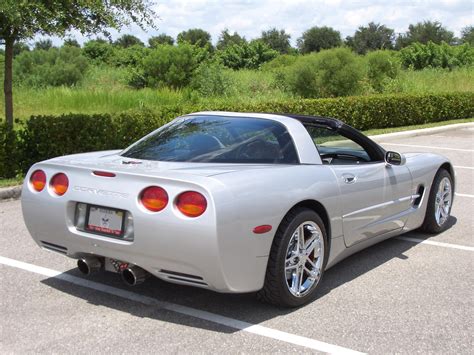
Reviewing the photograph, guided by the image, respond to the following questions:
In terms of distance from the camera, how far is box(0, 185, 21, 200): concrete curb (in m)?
8.16

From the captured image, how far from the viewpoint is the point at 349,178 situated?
15.9ft

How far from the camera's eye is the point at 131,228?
3.93m

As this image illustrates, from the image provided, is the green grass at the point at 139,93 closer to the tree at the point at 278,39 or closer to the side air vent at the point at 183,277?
the side air vent at the point at 183,277

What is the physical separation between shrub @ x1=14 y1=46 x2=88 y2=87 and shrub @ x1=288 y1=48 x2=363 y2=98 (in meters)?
10.8

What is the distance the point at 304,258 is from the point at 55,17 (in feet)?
20.9

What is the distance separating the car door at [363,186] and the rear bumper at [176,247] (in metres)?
1.15

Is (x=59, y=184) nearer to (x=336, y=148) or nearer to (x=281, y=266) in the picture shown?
(x=281, y=266)

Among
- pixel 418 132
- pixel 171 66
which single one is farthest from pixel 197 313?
pixel 171 66

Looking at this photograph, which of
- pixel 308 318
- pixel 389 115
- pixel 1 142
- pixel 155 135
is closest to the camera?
pixel 308 318

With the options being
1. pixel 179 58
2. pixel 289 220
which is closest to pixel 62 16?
pixel 289 220

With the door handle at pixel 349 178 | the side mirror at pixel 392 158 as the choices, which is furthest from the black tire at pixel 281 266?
the side mirror at pixel 392 158

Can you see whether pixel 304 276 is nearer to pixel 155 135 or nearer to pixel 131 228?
pixel 131 228

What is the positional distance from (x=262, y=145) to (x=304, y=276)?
100 cm

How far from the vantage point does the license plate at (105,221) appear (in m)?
3.97
